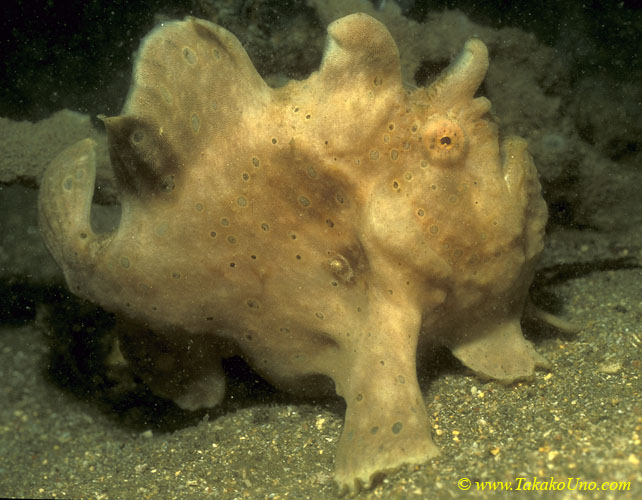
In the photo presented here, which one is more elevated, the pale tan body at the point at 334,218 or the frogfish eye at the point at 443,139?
the frogfish eye at the point at 443,139

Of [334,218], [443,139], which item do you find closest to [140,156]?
[334,218]

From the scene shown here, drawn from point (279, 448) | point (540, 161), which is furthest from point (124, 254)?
point (540, 161)

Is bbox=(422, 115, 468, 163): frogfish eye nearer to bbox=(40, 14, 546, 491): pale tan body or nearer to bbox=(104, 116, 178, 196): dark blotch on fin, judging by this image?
bbox=(40, 14, 546, 491): pale tan body

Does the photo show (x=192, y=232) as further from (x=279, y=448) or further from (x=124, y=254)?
(x=279, y=448)

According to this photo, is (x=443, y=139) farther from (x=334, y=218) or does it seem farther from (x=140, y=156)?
(x=140, y=156)

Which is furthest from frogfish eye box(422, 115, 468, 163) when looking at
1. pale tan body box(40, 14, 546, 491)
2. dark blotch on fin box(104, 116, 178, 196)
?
dark blotch on fin box(104, 116, 178, 196)

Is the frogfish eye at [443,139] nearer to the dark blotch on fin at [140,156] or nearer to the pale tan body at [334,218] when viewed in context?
the pale tan body at [334,218]

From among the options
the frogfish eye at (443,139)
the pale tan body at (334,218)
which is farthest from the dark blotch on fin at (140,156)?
the frogfish eye at (443,139)
